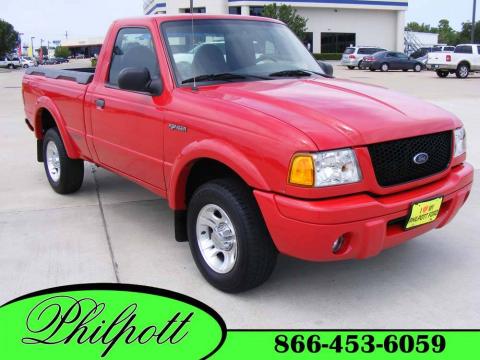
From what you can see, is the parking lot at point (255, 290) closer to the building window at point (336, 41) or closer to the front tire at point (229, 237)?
the front tire at point (229, 237)

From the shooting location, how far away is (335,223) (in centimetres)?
303

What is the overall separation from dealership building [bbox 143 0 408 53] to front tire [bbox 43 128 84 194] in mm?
49978

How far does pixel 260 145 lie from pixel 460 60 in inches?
1056

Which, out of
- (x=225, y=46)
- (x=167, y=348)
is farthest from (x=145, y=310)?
(x=225, y=46)

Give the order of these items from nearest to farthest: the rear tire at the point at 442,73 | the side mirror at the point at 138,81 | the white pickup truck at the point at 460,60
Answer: the side mirror at the point at 138,81
the white pickup truck at the point at 460,60
the rear tire at the point at 442,73

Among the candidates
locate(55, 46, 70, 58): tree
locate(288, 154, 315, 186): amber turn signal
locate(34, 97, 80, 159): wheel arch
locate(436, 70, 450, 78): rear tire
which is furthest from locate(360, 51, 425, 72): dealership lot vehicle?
locate(55, 46, 70, 58): tree

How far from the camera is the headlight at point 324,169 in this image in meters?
3.05

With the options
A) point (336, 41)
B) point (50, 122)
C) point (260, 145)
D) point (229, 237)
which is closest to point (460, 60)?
point (50, 122)

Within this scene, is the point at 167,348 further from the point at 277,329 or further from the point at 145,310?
the point at 277,329

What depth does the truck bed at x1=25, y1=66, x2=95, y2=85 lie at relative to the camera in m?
5.25

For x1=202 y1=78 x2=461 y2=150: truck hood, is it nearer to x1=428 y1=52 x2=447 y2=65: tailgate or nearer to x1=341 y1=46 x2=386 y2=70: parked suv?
x1=428 y1=52 x2=447 y2=65: tailgate

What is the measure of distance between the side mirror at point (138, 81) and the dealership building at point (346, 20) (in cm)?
5182

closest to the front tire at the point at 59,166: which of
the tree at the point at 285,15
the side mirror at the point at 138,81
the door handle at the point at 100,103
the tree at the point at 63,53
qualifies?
the door handle at the point at 100,103

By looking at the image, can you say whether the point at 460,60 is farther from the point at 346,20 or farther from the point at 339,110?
the point at 346,20
